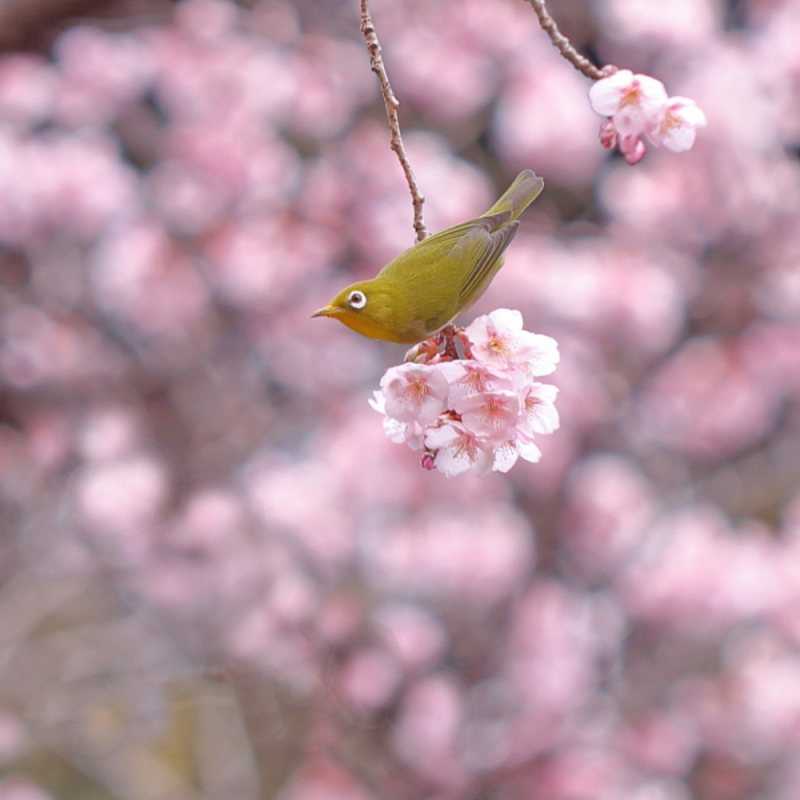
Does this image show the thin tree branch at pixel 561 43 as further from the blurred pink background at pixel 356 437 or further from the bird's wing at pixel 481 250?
the blurred pink background at pixel 356 437

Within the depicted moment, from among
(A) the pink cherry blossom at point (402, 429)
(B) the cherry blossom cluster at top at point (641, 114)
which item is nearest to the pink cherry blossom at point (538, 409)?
(A) the pink cherry blossom at point (402, 429)

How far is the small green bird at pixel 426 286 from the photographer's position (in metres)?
0.83

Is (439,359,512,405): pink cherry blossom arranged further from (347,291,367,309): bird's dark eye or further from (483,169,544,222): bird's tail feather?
(483,169,544,222): bird's tail feather

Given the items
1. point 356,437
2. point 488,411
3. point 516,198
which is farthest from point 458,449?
point 356,437

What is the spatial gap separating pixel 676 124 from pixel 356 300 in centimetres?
48

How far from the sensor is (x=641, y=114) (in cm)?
100

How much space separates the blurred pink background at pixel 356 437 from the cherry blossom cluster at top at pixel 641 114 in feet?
8.95

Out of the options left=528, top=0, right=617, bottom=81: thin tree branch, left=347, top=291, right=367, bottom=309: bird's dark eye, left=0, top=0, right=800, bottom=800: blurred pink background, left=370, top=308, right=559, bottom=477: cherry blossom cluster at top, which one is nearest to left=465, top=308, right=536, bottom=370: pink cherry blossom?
left=370, top=308, right=559, bottom=477: cherry blossom cluster at top

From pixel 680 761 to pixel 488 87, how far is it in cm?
333

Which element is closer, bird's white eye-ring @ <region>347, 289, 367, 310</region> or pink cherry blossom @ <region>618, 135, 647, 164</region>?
bird's white eye-ring @ <region>347, 289, 367, 310</region>

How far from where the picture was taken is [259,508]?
3.71 m

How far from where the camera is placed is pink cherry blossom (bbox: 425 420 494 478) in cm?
83

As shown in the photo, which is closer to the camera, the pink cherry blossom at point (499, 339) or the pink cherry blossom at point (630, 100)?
the pink cherry blossom at point (499, 339)

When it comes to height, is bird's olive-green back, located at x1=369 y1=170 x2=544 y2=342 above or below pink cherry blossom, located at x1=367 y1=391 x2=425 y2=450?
above
